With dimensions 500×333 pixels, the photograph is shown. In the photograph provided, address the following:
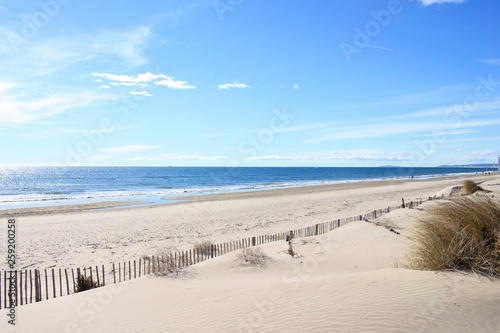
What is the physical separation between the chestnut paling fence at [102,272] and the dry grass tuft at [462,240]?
6.45 m

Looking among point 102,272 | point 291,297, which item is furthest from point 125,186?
point 291,297

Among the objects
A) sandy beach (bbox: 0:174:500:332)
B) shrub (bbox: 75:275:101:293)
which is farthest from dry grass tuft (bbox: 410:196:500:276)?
shrub (bbox: 75:275:101:293)

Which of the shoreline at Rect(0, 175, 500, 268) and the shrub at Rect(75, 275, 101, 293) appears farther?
the shoreline at Rect(0, 175, 500, 268)

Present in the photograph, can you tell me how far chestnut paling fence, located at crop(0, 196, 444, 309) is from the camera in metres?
7.40

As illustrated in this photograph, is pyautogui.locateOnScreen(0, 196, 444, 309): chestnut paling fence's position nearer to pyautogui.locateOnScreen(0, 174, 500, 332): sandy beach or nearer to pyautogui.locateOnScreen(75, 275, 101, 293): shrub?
pyautogui.locateOnScreen(75, 275, 101, 293): shrub

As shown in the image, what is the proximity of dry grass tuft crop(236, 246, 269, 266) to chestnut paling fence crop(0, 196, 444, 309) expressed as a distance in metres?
0.98

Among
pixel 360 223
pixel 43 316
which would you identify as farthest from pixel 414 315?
pixel 360 223

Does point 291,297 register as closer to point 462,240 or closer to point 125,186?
point 462,240

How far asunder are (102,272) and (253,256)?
16.2ft

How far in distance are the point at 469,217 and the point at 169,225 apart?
661 inches

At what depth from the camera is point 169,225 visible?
65.6ft

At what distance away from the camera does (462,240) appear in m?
6.68

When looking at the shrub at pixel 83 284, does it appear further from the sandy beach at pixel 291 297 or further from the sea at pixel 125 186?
the sea at pixel 125 186

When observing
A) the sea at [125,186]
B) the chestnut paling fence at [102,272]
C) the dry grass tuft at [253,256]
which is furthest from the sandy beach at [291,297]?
the sea at [125,186]
